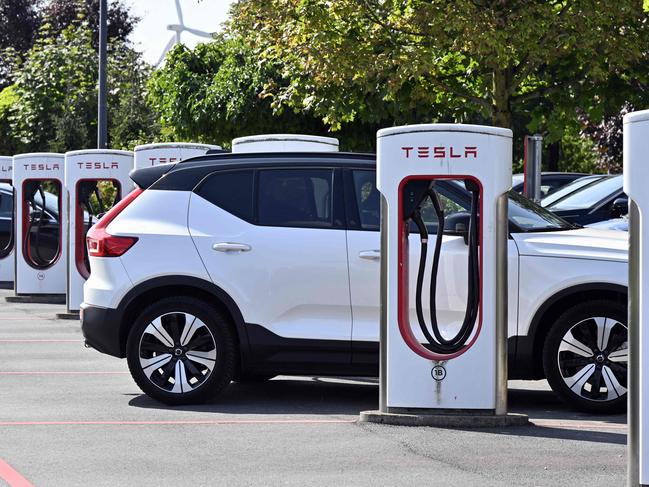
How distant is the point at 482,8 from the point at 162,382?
8867 millimetres

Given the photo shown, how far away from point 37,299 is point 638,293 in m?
13.7

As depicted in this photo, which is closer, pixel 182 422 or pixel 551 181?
pixel 182 422

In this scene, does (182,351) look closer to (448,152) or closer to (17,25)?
(448,152)

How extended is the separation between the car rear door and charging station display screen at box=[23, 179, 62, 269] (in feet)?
30.8

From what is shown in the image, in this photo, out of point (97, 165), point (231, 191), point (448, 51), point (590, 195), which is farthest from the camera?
point (448, 51)

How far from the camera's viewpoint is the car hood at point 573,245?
888 cm

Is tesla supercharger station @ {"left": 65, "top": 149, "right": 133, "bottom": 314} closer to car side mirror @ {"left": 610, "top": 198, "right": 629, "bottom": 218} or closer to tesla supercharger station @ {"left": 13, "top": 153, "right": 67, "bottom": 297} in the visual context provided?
tesla supercharger station @ {"left": 13, "top": 153, "right": 67, "bottom": 297}

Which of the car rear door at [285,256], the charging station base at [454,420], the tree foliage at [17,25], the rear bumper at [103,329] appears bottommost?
the charging station base at [454,420]

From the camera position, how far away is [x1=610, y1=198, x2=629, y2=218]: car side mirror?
15.0 metres

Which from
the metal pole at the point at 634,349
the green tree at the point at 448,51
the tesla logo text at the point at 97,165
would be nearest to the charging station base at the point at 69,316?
the tesla logo text at the point at 97,165

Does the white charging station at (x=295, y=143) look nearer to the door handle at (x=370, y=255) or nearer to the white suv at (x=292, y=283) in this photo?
the white suv at (x=292, y=283)

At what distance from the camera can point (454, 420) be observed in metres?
8.34

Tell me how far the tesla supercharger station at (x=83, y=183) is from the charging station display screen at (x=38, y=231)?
2.60 metres

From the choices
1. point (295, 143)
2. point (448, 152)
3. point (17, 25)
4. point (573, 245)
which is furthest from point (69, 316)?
point (17, 25)
